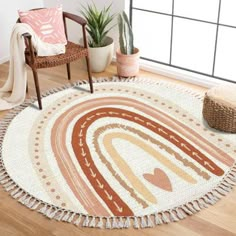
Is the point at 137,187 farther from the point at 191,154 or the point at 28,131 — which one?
the point at 28,131

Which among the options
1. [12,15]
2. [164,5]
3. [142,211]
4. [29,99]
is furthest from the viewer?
[164,5]

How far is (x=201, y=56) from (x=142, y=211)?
14.2ft

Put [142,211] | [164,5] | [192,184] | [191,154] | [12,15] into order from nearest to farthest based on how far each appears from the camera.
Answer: [142,211] < [192,184] < [191,154] < [12,15] < [164,5]

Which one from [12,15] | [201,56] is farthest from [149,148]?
[201,56]

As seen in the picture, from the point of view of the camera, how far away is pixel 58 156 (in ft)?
10.8

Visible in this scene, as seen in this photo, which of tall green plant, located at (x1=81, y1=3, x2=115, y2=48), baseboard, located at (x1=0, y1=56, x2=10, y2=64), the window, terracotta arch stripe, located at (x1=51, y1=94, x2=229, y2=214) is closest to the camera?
terracotta arch stripe, located at (x1=51, y1=94, x2=229, y2=214)

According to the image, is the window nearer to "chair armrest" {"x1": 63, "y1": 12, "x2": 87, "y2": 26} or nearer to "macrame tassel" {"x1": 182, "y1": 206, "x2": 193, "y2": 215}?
"chair armrest" {"x1": 63, "y1": 12, "x2": 87, "y2": 26}

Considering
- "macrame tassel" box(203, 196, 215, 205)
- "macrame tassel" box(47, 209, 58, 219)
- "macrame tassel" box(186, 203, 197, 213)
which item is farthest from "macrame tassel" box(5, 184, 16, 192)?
"macrame tassel" box(203, 196, 215, 205)

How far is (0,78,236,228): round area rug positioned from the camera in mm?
2881

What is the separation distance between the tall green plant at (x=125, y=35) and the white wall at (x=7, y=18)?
44.8 inches

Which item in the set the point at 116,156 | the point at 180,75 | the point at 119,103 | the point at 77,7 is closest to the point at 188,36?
the point at 77,7

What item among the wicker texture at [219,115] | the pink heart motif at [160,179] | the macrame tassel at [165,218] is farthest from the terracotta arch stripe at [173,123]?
the macrame tassel at [165,218]

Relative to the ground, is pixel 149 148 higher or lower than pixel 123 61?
lower

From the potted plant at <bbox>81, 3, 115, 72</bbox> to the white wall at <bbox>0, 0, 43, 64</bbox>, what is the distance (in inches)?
26.0
